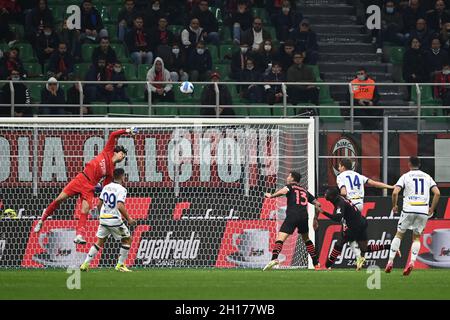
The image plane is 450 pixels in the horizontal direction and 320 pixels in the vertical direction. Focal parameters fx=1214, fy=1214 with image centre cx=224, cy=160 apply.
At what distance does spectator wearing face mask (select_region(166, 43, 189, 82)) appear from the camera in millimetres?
25344

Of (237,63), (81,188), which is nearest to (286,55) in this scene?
(237,63)

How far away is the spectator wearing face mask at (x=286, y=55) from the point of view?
26.1 meters

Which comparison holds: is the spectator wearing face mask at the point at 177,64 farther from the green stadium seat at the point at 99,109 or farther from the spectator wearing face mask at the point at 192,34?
the green stadium seat at the point at 99,109

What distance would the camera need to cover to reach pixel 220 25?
27.6 m

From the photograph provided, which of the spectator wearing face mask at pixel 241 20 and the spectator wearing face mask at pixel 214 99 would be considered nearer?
the spectator wearing face mask at pixel 214 99

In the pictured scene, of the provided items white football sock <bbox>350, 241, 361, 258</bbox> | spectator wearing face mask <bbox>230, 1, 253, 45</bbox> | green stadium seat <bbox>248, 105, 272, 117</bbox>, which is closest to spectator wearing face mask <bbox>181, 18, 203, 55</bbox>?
spectator wearing face mask <bbox>230, 1, 253, 45</bbox>

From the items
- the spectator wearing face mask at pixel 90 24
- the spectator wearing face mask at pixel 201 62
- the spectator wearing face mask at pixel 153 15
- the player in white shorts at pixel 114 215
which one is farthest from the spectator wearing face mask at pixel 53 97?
the player in white shorts at pixel 114 215

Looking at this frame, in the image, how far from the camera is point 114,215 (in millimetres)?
19828

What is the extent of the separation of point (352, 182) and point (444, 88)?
18.7ft

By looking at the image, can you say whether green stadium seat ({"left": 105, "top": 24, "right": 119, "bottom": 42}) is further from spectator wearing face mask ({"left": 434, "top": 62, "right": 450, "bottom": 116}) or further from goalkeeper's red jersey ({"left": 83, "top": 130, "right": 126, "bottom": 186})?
spectator wearing face mask ({"left": 434, "top": 62, "right": 450, "bottom": 116})

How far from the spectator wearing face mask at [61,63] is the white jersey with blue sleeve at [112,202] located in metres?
5.62

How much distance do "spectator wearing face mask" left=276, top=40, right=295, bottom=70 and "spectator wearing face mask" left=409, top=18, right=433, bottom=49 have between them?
335cm

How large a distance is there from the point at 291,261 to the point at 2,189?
17.8 ft

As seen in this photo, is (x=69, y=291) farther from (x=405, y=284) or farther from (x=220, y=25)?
(x=220, y=25)
